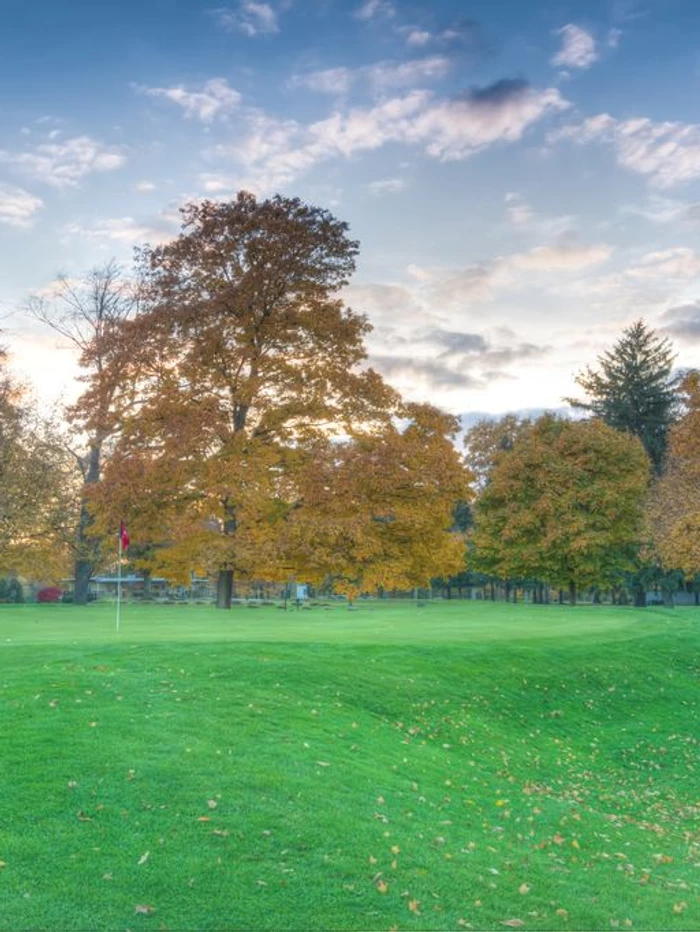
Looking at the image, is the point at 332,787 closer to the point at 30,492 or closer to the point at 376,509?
the point at 376,509

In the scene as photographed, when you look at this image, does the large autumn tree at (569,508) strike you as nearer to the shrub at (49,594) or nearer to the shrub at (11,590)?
the shrub at (49,594)

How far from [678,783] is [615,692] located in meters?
5.21

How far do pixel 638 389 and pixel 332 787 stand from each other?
64.0 m

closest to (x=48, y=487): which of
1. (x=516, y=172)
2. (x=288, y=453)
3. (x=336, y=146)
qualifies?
(x=288, y=453)

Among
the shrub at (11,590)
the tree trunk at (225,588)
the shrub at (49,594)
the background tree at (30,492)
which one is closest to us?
the tree trunk at (225,588)

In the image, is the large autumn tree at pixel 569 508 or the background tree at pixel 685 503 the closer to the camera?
the background tree at pixel 685 503

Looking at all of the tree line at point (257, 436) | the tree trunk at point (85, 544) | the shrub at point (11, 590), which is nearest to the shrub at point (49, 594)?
the shrub at point (11, 590)

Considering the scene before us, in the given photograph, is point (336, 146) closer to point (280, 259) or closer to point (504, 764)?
point (280, 259)

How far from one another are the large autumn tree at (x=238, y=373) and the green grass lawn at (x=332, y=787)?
34.4ft

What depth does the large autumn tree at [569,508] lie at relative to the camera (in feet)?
166

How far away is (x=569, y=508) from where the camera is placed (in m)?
50.9

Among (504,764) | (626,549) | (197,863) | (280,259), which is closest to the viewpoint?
(197,863)

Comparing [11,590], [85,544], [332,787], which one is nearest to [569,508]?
[85,544]

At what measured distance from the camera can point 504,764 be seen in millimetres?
14133
